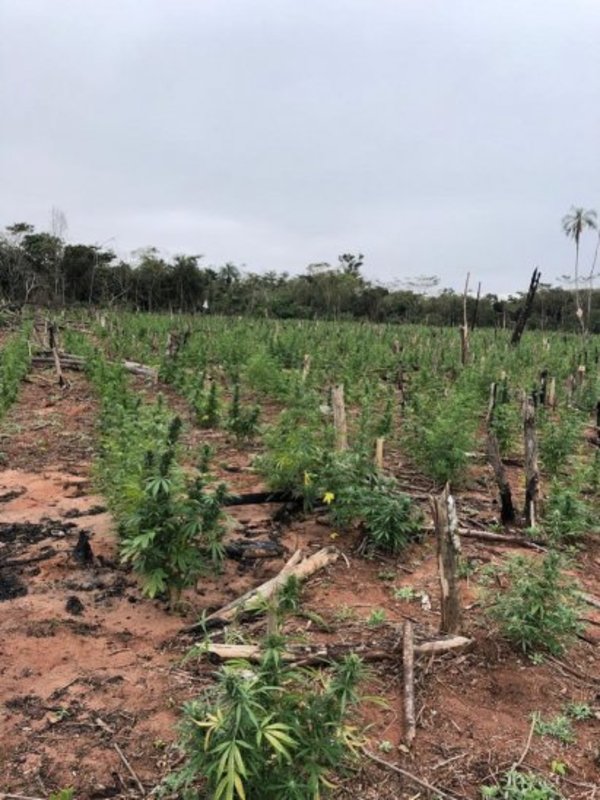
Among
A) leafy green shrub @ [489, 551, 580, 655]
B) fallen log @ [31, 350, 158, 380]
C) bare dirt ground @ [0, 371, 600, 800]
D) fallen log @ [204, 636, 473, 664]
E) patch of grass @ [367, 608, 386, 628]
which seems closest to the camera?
bare dirt ground @ [0, 371, 600, 800]

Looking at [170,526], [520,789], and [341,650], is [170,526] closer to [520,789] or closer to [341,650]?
[341,650]

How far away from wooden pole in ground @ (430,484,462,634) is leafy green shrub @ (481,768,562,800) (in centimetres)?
89

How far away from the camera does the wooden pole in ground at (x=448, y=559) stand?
3225 millimetres

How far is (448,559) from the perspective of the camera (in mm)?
3240

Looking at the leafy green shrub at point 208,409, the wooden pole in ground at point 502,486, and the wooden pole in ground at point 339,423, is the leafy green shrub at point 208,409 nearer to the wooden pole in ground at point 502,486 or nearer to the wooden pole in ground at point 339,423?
the wooden pole in ground at point 339,423

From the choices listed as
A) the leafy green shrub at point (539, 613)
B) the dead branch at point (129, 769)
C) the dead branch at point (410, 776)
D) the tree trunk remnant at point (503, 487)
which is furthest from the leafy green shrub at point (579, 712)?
the tree trunk remnant at point (503, 487)

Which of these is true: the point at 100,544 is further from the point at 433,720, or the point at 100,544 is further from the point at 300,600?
the point at 433,720

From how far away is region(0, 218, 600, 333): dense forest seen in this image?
30.1m

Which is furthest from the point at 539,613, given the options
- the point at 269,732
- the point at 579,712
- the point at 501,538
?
the point at 269,732

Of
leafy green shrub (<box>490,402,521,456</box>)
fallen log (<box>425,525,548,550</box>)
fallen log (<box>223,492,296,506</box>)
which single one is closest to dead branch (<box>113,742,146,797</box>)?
fallen log (<box>223,492,296,506</box>)

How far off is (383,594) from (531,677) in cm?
102

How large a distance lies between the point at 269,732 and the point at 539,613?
5.93 ft

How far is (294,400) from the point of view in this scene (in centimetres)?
779

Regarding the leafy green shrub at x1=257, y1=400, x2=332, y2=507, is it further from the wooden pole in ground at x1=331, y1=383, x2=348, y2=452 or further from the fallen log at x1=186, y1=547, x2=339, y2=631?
the fallen log at x1=186, y1=547, x2=339, y2=631
